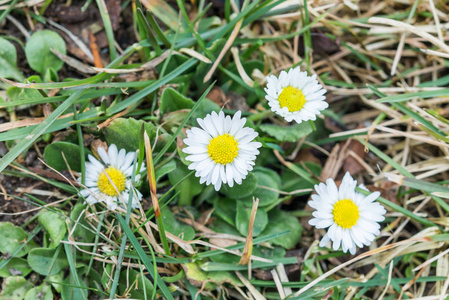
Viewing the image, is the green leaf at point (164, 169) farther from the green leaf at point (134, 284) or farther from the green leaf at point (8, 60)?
the green leaf at point (8, 60)

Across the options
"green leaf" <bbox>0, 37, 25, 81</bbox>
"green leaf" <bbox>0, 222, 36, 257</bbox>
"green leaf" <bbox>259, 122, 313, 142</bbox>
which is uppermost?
"green leaf" <bbox>0, 37, 25, 81</bbox>

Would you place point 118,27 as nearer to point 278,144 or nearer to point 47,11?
point 47,11

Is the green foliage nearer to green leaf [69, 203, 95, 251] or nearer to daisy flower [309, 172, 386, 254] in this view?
daisy flower [309, 172, 386, 254]

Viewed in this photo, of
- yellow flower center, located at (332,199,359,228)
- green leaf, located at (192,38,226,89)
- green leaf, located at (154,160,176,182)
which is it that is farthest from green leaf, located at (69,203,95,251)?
yellow flower center, located at (332,199,359,228)

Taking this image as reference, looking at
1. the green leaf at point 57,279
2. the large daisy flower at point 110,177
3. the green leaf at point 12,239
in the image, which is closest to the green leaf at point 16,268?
the green leaf at point 12,239

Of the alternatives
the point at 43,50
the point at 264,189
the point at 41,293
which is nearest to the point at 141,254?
the point at 41,293
